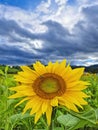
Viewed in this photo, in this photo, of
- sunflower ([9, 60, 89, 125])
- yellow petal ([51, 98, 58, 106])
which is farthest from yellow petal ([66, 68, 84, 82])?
yellow petal ([51, 98, 58, 106])

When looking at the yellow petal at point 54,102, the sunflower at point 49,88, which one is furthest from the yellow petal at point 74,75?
the yellow petal at point 54,102

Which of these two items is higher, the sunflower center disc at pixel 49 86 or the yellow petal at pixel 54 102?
the sunflower center disc at pixel 49 86

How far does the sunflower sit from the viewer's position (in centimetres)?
129

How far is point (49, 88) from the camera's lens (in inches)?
51.3

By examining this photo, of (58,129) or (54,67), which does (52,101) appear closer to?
(54,67)

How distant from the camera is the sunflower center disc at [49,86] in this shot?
1310mm

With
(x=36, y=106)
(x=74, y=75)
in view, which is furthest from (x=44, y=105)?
(x=74, y=75)

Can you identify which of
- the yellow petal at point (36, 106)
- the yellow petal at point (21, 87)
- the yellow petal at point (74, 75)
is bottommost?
the yellow petal at point (36, 106)

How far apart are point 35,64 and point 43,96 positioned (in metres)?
0.18

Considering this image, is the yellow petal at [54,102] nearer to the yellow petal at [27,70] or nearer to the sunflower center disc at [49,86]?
the sunflower center disc at [49,86]

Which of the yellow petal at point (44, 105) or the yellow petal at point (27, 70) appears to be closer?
the yellow petal at point (44, 105)

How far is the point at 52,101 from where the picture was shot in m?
1.28

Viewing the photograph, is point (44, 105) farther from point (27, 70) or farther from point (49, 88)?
point (27, 70)

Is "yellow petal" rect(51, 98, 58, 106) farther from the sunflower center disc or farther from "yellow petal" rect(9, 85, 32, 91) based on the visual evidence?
"yellow petal" rect(9, 85, 32, 91)
